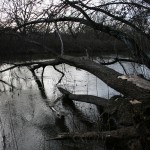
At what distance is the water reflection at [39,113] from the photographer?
6154 millimetres

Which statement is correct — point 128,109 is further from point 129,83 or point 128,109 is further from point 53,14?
point 53,14

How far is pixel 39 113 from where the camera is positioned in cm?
811

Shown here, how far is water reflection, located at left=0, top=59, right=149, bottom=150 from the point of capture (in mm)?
6154

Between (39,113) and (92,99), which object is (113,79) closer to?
(92,99)

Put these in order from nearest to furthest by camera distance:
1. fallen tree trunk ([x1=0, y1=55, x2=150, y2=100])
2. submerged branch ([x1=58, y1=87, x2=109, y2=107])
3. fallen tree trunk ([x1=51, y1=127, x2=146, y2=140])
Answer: fallen tree trunk ([x1=51, y1=127, x2=146, y2=140]) → fallen tree trunk ([x1=0, y1=55, x2=150, y2=100]) → submerged branch ([x1=58, y1=87, x2=109, y2=107])

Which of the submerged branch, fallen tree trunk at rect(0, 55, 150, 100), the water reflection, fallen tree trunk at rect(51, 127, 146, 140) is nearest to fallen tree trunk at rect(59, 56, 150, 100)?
fallen tree trunk at rect(0, 55, 150, 100)

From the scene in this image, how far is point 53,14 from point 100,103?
2276 mm

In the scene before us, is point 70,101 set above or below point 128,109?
below

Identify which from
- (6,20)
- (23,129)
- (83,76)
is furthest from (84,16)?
(83,76)

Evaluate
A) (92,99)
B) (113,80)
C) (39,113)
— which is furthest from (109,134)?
(39,113)

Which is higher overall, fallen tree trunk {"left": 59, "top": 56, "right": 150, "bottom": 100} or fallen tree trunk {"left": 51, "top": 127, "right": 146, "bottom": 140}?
fallen tree trunk {"left": 59, "top": 56, "right": 150, "bottom": 100}

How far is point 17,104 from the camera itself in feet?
29.6

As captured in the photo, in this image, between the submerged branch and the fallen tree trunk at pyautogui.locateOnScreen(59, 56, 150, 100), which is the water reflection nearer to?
the submerged branch

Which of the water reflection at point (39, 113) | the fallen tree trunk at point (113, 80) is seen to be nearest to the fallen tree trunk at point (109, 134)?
the water reflection at point (39, 113)
